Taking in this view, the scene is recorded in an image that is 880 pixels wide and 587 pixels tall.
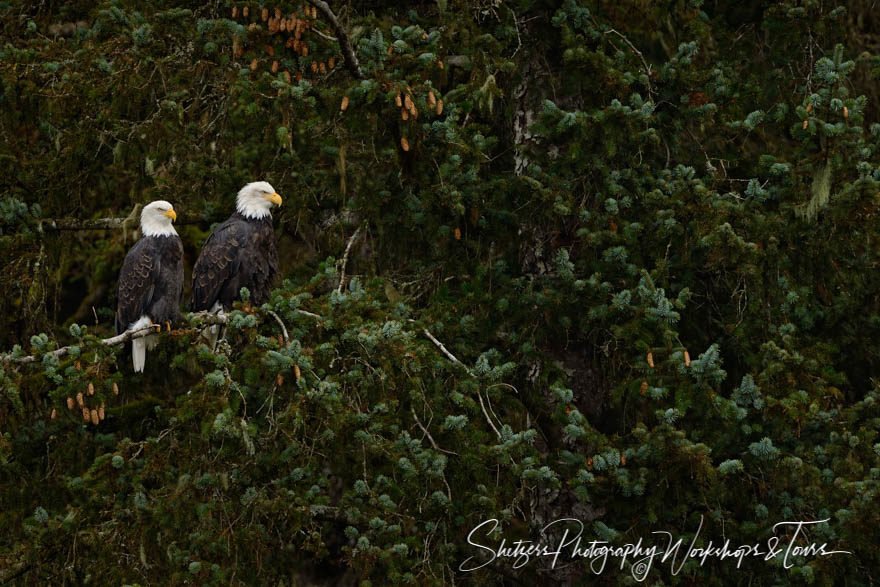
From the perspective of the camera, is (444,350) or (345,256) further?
(345,256)

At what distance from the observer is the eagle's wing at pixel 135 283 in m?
7.56

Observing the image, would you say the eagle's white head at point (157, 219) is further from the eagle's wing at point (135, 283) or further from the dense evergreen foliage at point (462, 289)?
the dense evergreen foliage at point (462, 289)

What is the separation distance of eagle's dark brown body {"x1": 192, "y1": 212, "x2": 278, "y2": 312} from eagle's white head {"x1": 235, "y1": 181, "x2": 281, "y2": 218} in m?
0.05

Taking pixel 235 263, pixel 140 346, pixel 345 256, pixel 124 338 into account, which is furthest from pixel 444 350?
pixel 140 346

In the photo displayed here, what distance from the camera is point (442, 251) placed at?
6.36 meters

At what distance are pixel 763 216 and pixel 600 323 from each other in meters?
1.04

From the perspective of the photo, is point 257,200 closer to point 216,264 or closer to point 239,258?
point 239,258

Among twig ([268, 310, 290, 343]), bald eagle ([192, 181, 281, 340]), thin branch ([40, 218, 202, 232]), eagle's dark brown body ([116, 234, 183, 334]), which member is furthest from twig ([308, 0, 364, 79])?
eagle's dark brown body ([116, 234, 183, 334])

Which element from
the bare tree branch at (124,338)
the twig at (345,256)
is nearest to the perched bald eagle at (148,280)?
the bare tree branch at (124,338)

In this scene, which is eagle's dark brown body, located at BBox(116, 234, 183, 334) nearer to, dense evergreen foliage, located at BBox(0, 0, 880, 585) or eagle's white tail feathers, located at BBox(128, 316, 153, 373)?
eagle's white tail feathers, located at BBox(128, 316, 153, 373)

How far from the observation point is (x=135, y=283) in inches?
297

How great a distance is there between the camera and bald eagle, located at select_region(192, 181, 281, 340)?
772 cm

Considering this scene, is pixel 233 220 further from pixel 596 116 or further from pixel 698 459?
pixel 698 459

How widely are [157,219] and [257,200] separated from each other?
738 mm
